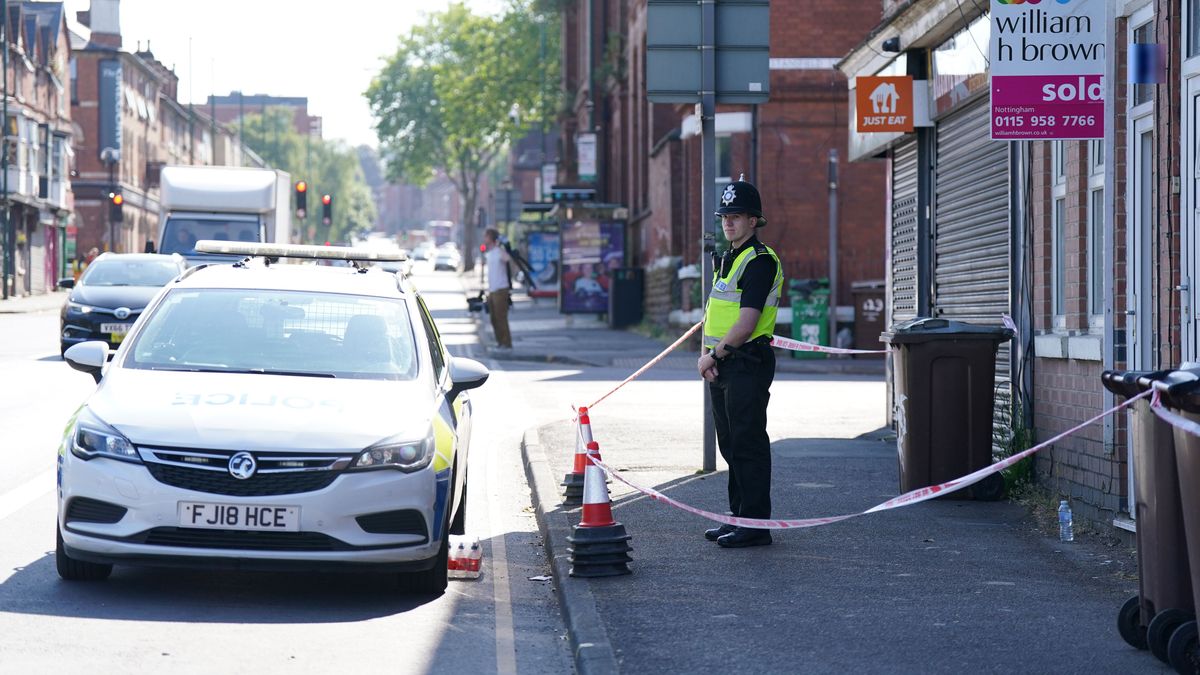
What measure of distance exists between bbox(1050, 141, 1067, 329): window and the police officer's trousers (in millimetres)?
2549

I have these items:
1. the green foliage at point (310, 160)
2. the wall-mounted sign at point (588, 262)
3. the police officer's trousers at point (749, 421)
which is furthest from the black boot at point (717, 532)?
the green foliage at point (310, 160)

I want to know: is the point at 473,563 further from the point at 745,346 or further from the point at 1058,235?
the point at 1058,235

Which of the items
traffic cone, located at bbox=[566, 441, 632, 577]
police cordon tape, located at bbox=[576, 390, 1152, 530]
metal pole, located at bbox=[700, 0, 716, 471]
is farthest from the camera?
metal pole, located at bbox=[700, 0, 716, 471]

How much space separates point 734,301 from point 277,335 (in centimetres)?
239

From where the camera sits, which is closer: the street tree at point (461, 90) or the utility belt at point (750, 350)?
the utility belt at point (750, 350)

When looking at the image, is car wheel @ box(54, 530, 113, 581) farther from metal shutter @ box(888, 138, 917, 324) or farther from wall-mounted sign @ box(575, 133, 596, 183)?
wall-mounted sign @ box(575, 133, 596, 183)

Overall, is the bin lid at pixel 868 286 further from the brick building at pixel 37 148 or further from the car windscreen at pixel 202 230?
the brick building at pixel 37 148

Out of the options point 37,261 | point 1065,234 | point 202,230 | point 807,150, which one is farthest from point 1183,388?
point 37,261

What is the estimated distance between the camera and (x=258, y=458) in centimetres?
696

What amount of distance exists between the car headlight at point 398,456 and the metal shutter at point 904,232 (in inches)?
319

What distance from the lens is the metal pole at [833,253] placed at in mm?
27500

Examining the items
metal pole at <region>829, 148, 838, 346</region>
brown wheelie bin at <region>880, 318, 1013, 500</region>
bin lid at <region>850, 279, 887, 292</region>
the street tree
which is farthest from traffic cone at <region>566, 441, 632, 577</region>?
the street tree

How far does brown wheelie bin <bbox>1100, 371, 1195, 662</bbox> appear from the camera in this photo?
5.76 m

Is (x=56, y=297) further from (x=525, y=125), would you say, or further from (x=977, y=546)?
(x=977, y=546)
